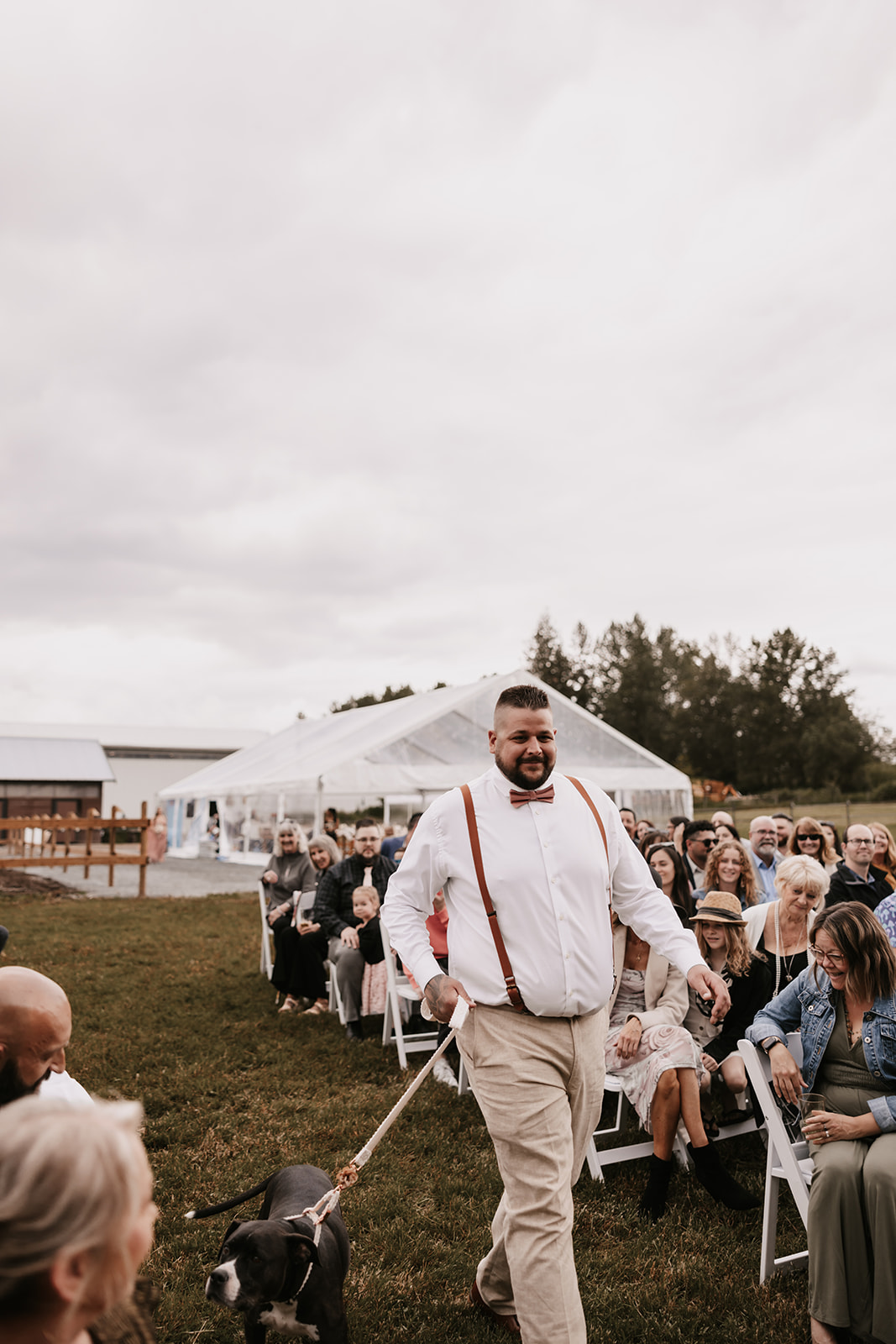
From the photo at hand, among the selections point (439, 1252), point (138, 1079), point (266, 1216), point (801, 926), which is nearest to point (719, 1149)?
point (801, 926)

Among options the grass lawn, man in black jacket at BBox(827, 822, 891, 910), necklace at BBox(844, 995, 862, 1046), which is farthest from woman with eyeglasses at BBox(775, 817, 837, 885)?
necklace at BBox(844, 995, 862, 1046)

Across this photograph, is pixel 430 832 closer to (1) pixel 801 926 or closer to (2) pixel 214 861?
(1) pixel 801 926

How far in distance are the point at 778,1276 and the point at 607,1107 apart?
6.81ft

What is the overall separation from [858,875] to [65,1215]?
6.21 metres

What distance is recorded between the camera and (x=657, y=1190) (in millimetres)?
3938

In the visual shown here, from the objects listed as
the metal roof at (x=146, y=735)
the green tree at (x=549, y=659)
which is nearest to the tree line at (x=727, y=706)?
the green tree at (x=549, y=659)

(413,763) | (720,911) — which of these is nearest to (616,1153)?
(720,911)

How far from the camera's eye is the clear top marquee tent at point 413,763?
17.3m

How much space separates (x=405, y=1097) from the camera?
2645 mm

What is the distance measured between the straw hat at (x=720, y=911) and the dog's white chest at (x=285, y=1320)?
2.72m

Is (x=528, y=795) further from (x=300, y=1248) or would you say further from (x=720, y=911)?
(x=720, y=911)

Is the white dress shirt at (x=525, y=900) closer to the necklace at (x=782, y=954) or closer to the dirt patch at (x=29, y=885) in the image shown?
the necklace at (x=782, y=954)

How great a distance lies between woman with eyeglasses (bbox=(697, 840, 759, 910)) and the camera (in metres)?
6.06

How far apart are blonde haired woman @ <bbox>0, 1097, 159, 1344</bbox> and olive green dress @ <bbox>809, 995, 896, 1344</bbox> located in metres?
2.51
